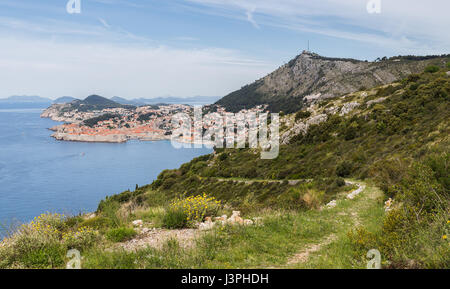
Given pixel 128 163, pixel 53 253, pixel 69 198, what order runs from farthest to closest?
pixel 128 163, pixel 69 198, pixel 53 253

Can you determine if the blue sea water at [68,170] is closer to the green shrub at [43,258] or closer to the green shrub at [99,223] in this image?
the green shrub at [99,223]

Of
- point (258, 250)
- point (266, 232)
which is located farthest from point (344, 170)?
point (258, 250)

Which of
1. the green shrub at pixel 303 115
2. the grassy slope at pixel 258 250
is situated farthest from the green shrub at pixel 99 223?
the green shrub at pixel 303 115

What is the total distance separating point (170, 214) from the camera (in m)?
6.36

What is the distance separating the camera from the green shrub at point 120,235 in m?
5.36

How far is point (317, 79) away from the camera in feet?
383

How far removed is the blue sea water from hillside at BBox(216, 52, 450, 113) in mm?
44471

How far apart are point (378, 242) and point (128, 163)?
97.7 meters

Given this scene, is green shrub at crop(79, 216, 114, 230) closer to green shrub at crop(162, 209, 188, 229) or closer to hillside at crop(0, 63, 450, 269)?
hillside at crop(0, 63, 450, 269)

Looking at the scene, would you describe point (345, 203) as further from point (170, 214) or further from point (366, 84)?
point (366, 84)

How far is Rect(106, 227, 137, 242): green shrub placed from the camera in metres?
5.36

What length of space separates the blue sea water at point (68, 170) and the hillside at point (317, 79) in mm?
44471

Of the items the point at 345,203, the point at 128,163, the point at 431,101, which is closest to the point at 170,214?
the point at 345,203

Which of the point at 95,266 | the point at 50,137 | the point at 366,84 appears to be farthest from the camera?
the point at 50,137
